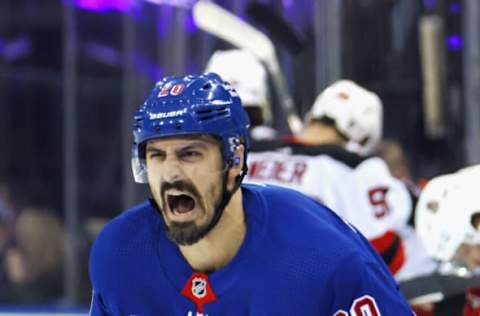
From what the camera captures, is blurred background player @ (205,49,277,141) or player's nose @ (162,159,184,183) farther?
blurred background player @ (205,49,277,141)

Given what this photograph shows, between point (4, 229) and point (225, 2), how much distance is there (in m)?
1.30

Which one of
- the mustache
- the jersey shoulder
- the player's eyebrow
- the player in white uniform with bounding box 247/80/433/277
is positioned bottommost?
the player in white uniform with bounding box 247/80/433/277

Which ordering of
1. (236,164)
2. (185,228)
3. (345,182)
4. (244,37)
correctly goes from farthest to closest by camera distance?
1. (244,37)
2. (345,182)
3. (236,164)
4. (185,228)

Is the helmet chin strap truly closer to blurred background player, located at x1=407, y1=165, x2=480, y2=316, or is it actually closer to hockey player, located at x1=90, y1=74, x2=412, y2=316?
hockey player, located at x1=90, y1=74, x2=412, y2=316

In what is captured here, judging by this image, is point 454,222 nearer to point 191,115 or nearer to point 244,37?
point 191,115

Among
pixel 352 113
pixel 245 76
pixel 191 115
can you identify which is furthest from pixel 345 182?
pixel 191 115

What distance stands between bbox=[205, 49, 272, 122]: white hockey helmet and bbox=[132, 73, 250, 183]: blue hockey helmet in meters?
1.63

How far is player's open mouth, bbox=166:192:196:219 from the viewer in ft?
6.71

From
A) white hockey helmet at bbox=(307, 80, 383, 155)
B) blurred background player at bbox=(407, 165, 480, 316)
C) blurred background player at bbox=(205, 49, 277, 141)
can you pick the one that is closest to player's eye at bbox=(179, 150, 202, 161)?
blurred background player at bbox=(407, 165, 480, 316)

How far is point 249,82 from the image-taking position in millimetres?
3898

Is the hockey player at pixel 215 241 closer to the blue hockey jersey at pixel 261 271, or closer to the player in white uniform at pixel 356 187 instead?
Answer: the blue hockey jersey at pixel 261 271

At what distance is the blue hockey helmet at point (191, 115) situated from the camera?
2076mm

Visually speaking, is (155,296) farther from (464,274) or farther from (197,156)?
(464,274)

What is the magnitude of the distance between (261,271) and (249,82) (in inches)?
72.1
